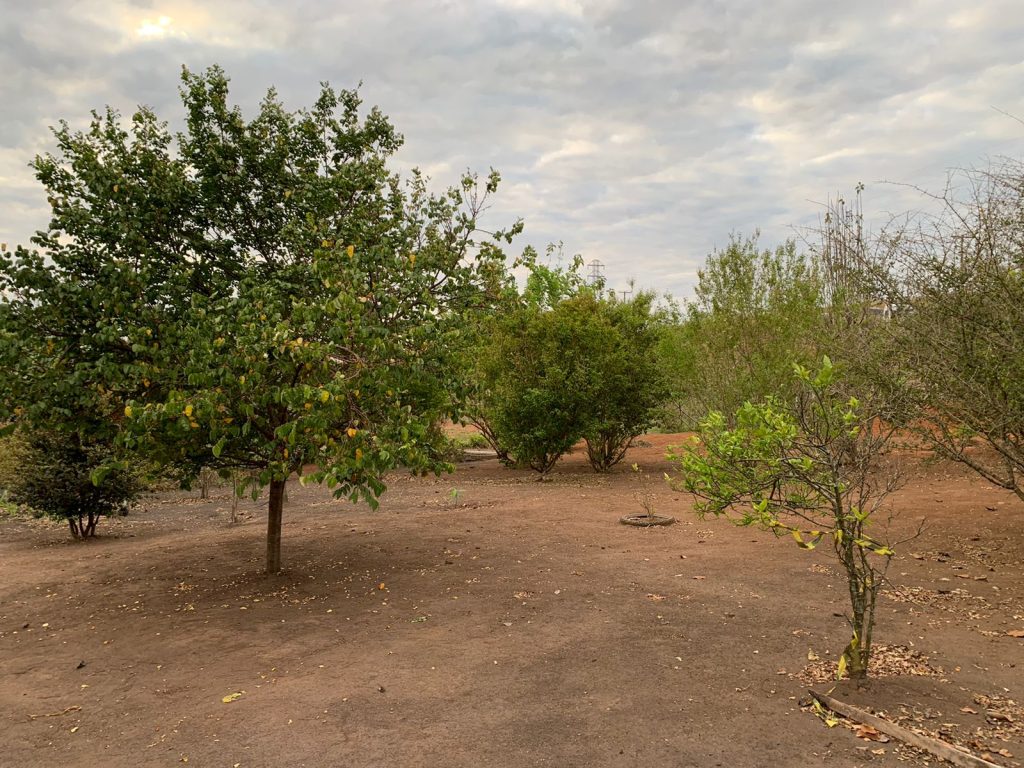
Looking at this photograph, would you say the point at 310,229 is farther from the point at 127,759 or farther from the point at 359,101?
the point at 127,759

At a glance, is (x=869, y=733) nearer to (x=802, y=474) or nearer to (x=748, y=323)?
(x=802, y=474)

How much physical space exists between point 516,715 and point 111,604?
15.8 feet

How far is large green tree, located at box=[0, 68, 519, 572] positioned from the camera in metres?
5.31

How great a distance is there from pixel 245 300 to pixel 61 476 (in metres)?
5.96

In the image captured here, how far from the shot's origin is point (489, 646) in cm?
527

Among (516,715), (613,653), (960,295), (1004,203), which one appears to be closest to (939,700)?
(613,653)

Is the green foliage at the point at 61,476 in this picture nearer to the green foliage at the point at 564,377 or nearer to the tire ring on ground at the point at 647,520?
the tire ring on ground at the point at 647,520

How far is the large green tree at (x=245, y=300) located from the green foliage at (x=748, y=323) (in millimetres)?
7016

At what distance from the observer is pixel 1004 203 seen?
6172mm

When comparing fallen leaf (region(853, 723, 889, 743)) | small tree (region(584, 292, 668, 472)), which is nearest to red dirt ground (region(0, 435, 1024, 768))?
fallen leaf (region(853, 723, 889, 743))

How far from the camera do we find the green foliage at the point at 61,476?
31.8ft

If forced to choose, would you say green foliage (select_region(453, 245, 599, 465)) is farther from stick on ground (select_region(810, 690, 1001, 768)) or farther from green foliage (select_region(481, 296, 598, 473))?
stick on ground (select_region(810, 690, 1001, 768))

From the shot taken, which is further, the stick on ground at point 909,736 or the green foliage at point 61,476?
the green foliage at point 61,476

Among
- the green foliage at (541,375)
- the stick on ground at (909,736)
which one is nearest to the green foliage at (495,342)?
the green foliage at (541,375)
